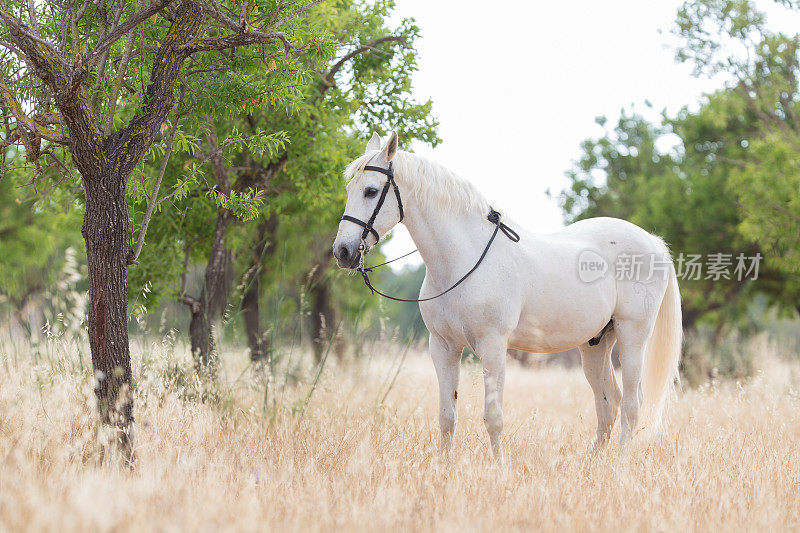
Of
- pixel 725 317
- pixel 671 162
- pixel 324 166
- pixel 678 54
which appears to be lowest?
pixel 725 317

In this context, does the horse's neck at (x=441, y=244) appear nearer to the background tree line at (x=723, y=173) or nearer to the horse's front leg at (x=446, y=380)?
the horse's front leg at (x=446, y=380)

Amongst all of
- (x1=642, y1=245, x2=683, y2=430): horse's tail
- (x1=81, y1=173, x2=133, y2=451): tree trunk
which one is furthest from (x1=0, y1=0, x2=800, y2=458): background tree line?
(x1=642, y1=245, x2=683, y2=430): horse's tail

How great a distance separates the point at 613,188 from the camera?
21.2m

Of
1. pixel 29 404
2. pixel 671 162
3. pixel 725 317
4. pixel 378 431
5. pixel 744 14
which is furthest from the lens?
pixel 725 317

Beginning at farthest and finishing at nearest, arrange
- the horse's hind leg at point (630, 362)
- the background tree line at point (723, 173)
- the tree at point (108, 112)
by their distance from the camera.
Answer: the background tree line at point (723, 173)
the horse's hind leg at point (630, 362)
the tree at point (108, 112)

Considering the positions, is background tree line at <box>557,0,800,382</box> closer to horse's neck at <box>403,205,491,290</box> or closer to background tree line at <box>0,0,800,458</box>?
background tree line at <box>0,0,800,458</box>

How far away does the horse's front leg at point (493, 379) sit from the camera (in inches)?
172

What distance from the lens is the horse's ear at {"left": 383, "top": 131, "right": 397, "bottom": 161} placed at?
13.6 feet

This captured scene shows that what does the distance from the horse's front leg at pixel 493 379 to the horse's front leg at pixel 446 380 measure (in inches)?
10.7

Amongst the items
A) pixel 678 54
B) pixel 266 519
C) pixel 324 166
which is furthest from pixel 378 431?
pixel 678 54

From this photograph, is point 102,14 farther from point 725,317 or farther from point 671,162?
point 725,317

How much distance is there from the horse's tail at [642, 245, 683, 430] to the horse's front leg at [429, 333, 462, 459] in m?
2.21

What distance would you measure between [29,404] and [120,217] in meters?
1.64

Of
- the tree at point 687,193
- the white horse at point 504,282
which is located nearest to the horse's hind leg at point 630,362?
the white horse at point 504,282
